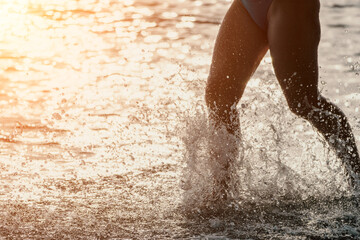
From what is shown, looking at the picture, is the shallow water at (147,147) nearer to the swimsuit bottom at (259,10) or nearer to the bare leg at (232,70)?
the bare leg at (232,70)

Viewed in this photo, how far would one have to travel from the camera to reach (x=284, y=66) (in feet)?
12.2

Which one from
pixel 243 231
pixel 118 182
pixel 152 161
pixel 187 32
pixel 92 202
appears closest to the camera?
pixel 243 231

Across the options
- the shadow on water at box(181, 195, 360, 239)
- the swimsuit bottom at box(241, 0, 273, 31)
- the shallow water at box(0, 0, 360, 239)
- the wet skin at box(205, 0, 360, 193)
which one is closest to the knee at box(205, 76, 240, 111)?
the wet skin at box(205, 0, 360, 193)

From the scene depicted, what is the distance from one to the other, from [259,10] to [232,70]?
363 mm

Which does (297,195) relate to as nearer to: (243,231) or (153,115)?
(243,231)

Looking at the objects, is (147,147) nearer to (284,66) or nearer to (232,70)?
(232,70)

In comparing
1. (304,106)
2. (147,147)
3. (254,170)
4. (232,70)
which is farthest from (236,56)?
(147,147)

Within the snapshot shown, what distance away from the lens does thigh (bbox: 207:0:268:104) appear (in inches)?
155

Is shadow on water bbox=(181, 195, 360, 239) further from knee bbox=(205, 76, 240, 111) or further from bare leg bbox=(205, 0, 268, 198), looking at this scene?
knee bbox=(205, 76, 240, 111)

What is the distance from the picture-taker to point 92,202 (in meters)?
3.94

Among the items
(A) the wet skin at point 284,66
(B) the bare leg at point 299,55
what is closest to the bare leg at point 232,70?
(A) the wet skin at point 284,66

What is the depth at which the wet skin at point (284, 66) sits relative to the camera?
12.1ft

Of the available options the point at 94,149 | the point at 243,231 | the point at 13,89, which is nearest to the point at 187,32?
the point at 13,89

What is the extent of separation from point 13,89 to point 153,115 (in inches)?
64.7
